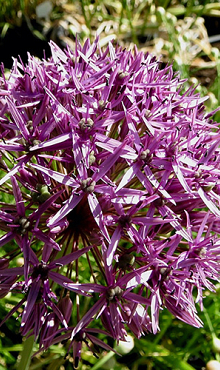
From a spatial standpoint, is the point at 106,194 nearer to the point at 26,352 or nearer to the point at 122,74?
the point at 122,74

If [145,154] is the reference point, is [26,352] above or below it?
below

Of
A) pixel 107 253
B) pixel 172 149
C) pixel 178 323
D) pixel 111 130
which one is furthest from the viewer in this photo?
pixel 178 323

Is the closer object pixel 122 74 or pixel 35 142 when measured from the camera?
pixel 35 142

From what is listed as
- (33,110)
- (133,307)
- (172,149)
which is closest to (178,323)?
(133,307)

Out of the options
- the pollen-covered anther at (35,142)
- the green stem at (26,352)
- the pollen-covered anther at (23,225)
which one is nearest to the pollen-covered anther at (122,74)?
the pollen-covered anther at (35,142)

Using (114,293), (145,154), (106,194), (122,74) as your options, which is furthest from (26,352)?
(122,74)

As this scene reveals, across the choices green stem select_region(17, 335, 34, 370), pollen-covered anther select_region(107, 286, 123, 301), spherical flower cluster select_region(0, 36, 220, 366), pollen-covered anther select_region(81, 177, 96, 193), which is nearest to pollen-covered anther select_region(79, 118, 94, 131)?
spherical flower cluster select_region(0, 36, 220, 366)

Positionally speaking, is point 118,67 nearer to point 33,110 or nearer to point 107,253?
point 33,110
